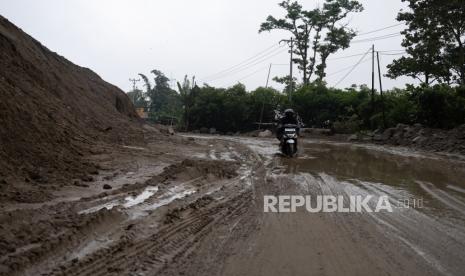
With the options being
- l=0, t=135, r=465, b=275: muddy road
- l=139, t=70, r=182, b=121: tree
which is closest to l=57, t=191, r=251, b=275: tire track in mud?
l=0, t=135, r=465, b=275: muddy road

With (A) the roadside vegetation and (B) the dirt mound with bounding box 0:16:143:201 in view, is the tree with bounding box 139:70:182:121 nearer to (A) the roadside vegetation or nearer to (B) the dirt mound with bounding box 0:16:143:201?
(A) the roadside vegetation

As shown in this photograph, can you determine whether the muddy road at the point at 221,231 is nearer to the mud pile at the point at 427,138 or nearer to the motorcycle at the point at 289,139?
the motorcycle at the point at 289,139

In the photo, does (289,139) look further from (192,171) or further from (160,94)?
(160,94)

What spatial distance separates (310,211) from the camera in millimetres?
6371

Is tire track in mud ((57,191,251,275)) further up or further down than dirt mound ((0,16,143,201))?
further down

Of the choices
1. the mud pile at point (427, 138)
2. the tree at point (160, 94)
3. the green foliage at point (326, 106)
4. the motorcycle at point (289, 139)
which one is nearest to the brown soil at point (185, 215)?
the motorcycle at point (289, 139)

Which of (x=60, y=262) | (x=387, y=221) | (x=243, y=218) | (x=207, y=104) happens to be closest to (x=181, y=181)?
(x=243, y=218)

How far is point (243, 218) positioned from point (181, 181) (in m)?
2.79

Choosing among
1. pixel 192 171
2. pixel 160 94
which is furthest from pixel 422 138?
pixel 160 94

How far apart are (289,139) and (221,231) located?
914cm

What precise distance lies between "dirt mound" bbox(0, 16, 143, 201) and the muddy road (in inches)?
31.7

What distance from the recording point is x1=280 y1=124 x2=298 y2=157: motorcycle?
14047 millimetres

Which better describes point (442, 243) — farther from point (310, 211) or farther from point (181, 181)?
point (181, 181)

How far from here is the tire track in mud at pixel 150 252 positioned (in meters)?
3.75
